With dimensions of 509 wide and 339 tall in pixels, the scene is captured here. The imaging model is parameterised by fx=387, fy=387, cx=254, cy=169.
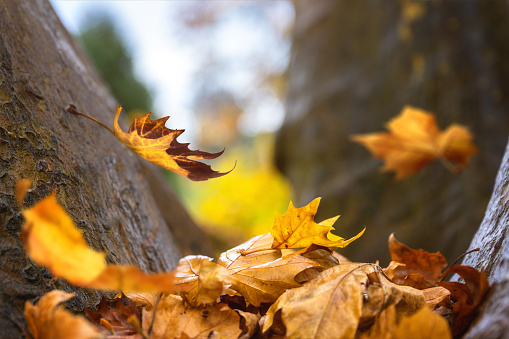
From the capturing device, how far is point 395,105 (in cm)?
218

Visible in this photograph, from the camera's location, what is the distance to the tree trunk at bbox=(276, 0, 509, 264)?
71.1 inches

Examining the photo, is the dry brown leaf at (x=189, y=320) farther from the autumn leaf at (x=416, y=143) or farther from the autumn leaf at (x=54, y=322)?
the autumn leaf at (x=416, y=143)

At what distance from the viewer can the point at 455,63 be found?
Answer: 1.96 m

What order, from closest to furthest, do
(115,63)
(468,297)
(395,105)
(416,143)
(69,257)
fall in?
(69,257), (468,297), (416,143), (395,105), (115,63)

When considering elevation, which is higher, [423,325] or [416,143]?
[416,143]

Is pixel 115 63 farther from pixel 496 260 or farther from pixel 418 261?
pixel 496 260

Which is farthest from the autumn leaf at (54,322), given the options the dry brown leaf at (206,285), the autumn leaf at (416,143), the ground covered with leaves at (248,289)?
the autumn leaf at (416,143)

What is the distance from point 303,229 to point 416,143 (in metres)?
0.96

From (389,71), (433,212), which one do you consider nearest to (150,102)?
(389,71)

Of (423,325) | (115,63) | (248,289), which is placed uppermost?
(115,63)

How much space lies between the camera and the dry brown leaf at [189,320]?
A: 0.46 m

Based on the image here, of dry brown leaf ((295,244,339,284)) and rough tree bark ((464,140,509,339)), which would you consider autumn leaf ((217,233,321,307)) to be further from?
rough tree bark ((464,140,509,339))

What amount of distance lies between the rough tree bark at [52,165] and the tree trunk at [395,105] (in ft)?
4.67

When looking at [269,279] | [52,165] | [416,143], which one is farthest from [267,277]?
[416,143]
